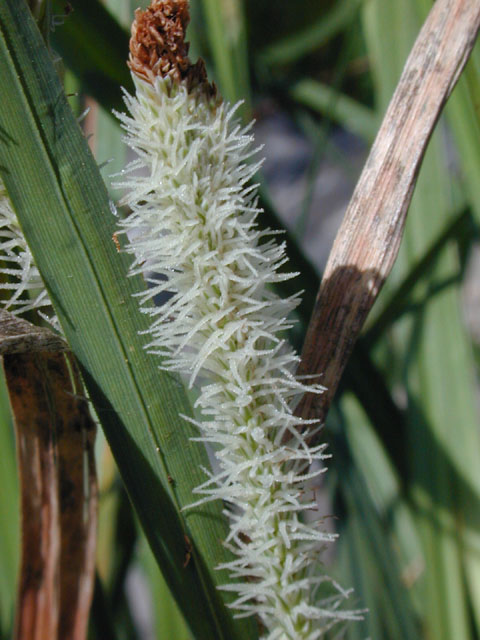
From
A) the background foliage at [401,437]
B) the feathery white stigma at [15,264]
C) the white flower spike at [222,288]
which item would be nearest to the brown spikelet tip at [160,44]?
the white flower spike at [222,288]

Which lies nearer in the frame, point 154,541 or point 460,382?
point 154,541

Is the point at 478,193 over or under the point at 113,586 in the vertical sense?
over

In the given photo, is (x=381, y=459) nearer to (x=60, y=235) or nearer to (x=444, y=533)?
(x=444, y=533)

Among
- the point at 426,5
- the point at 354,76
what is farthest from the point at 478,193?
the point at 354,76

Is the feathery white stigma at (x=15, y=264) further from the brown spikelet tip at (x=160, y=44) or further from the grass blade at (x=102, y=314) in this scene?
the brown spikelet tip at (x=160, y=44)

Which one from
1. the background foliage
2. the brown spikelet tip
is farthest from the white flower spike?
the background foliage

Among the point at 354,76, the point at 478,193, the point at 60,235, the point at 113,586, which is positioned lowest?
the point at 113,586
